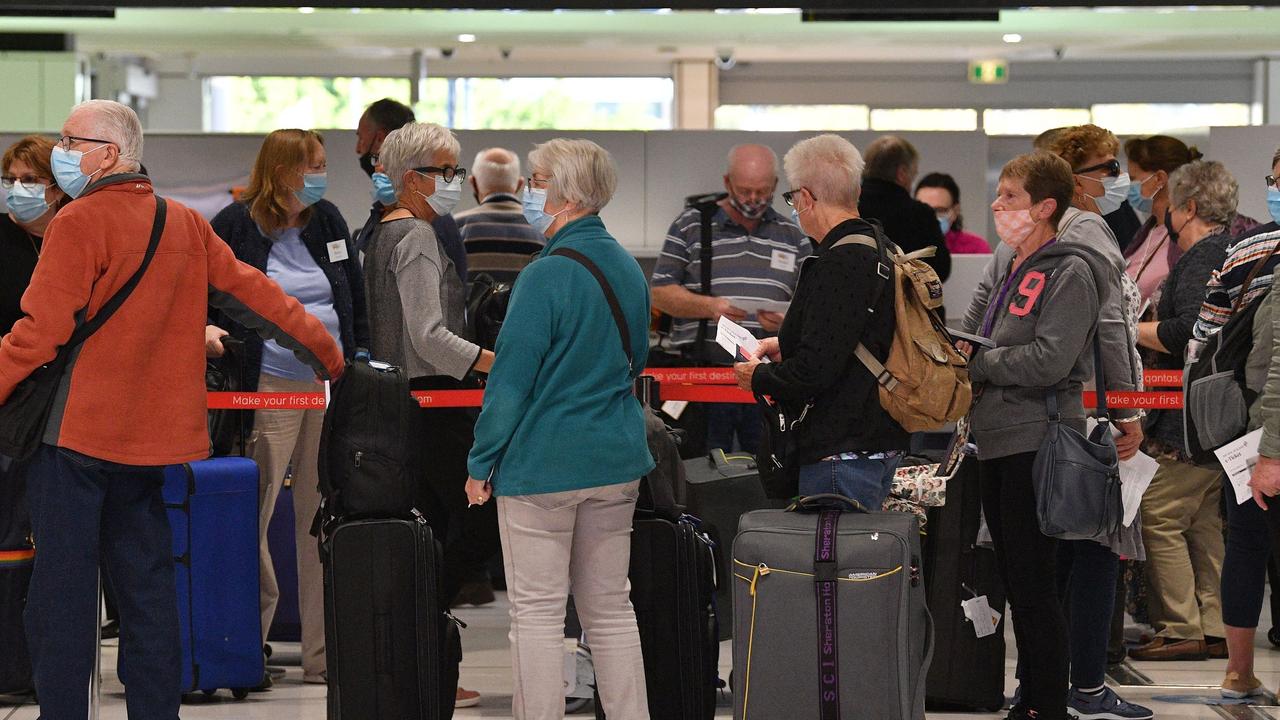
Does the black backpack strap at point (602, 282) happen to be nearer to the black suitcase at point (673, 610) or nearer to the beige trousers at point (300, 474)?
the black suitcase at point (673, 610)

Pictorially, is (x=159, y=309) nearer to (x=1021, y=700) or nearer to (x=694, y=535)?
(x=694, y=535)

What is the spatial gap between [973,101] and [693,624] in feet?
40.5

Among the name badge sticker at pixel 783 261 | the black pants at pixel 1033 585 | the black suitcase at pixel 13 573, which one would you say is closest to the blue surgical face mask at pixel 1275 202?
the black pants at pixel 1033 585

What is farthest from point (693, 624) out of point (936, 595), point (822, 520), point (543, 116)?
point (543, 116)

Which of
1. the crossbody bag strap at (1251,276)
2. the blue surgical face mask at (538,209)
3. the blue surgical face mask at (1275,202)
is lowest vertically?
the crossbody bag strap at (1251,276)

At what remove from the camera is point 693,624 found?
349 centimetres

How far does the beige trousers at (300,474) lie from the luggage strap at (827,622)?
5.57ft

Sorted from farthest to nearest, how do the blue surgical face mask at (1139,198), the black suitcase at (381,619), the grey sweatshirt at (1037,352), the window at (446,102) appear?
the window at (446,102), the blue surgical face mask at (1139,198), the grey sweatshirt at (1037,352), the black suitcase at (381,619)

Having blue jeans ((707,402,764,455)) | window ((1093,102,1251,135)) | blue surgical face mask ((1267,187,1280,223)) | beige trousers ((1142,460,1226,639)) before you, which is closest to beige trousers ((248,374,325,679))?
blue jeans ((707,402,764,455))

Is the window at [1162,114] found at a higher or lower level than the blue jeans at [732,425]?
higher

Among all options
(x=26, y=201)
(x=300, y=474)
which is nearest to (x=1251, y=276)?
(x=300, y=474)

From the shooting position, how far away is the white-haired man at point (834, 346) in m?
3.18

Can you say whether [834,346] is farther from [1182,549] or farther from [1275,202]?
[1182,549]

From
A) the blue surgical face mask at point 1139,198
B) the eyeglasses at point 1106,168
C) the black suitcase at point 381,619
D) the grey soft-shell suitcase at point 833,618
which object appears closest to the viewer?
the grey soft-shell suitcase at point 833,618
